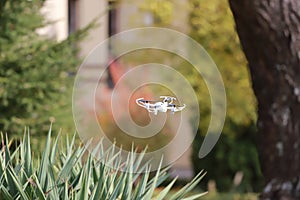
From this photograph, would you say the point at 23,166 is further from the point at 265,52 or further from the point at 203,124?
the point at 203,124

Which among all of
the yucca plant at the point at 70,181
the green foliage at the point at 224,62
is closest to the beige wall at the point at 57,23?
the green foliage at the point at 224,62

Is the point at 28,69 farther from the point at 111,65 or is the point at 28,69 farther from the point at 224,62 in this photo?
the point at 111,65

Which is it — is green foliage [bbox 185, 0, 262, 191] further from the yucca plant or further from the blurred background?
the yucca plant

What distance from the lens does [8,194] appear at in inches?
168

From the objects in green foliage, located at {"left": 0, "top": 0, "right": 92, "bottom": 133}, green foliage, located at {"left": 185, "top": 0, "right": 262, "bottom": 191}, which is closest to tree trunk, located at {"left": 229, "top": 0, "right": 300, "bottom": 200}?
green foliage, located at {"left": 0, "top": 0, "right": 92, "bottom": 133}

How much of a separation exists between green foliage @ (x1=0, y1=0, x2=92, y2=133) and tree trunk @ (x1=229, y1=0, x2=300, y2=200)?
9.17 ft

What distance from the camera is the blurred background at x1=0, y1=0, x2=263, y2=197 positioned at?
27.3 ft

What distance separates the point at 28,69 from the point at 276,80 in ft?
10.4

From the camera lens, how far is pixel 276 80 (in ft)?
20.4

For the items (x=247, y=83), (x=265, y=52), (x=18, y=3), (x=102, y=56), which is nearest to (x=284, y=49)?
(x=265, y=52)

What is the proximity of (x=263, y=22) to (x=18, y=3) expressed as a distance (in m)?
3.27

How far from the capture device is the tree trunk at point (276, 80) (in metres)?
6.04

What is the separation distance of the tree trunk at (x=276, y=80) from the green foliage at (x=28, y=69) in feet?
9.17

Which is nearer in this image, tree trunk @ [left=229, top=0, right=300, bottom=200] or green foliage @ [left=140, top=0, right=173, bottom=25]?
tree trunk @ [left=229, top=0, right=300, bottom=200]
